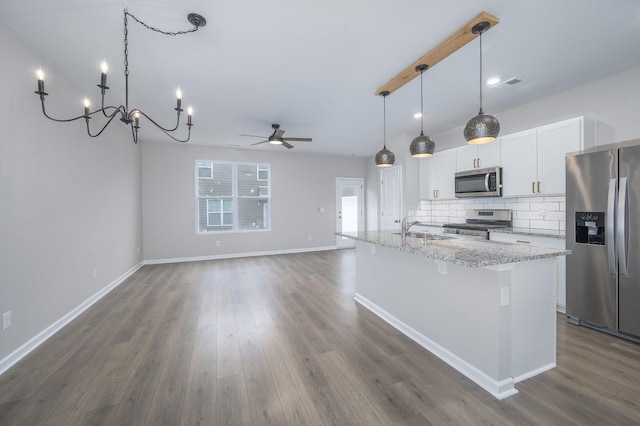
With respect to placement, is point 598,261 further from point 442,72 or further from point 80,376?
point 80,376

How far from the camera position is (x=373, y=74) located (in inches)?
116

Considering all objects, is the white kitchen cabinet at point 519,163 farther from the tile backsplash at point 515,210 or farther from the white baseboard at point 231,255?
the white baseboard at point 231,255

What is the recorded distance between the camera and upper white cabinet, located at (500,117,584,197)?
3202 millimetres

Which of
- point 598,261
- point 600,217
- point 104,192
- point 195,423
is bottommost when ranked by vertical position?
point 195,423

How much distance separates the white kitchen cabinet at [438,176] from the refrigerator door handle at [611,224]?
2.20 meters

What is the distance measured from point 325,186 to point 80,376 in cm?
623

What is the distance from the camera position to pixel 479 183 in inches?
166

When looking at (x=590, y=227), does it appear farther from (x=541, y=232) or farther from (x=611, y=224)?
(x=541, y=232)

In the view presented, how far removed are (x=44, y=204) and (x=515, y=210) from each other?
5918 mm

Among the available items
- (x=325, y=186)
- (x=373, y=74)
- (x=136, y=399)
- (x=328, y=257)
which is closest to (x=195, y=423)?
(x=136, y=399)

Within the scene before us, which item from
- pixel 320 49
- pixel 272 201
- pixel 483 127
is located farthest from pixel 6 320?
pixel 272 201

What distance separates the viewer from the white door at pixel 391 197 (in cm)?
548

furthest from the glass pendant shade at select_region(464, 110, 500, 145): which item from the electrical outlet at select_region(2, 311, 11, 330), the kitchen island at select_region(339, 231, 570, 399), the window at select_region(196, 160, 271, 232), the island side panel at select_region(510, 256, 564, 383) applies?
the window at select_region(196, 160, 271, 232)

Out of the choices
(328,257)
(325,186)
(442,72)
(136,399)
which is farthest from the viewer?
(325,186)
